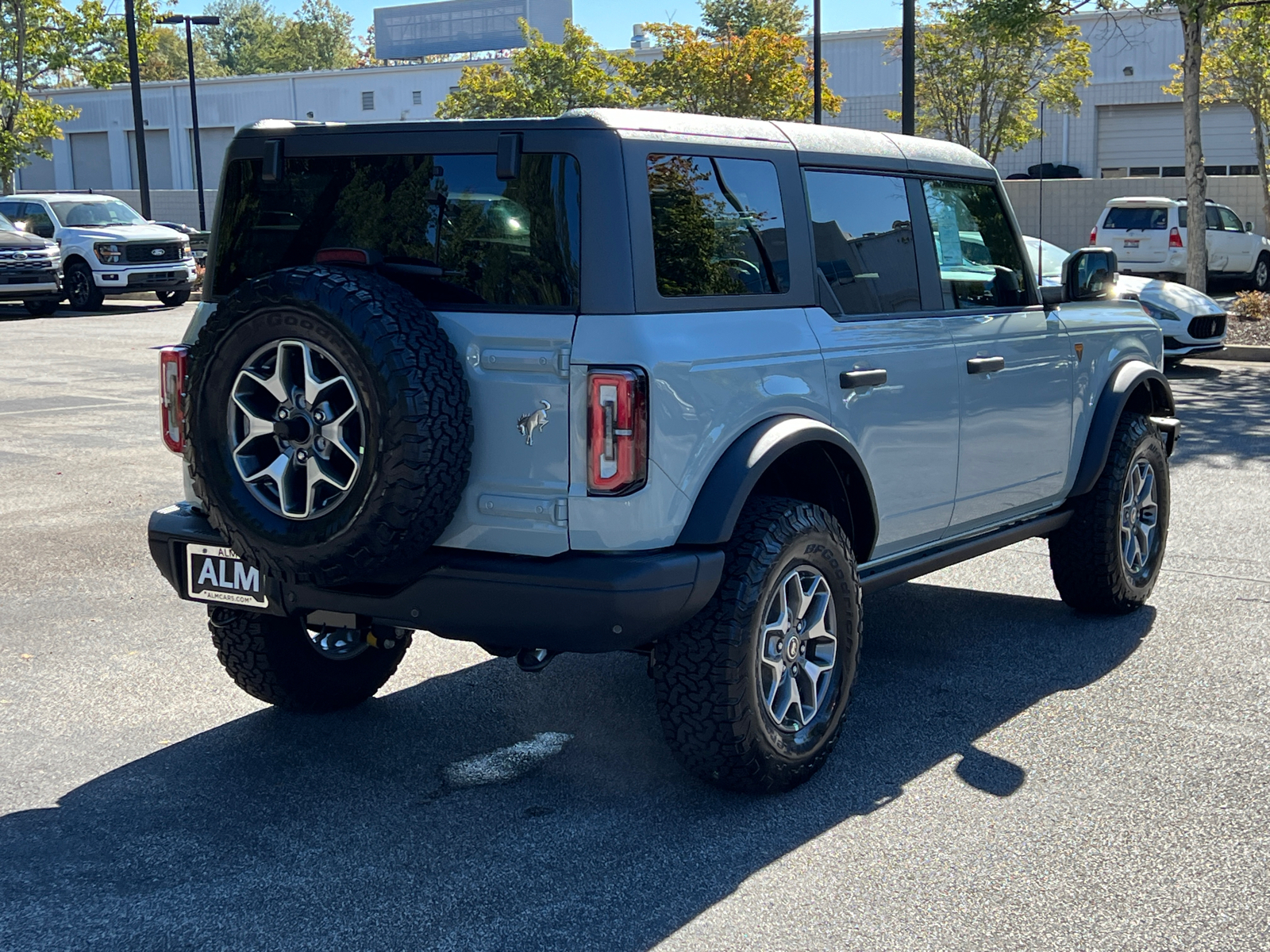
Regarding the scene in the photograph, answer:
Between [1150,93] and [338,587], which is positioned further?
[1150,93]

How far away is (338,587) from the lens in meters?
4.12

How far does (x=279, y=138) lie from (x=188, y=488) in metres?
1.14

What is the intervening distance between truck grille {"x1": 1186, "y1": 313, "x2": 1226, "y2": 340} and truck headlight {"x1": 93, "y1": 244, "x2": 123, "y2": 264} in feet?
59.7

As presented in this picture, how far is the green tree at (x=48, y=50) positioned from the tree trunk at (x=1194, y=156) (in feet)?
89.4

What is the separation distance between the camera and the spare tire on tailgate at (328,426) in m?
3.73

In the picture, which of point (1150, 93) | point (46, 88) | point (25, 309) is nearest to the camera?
point (25, 309)

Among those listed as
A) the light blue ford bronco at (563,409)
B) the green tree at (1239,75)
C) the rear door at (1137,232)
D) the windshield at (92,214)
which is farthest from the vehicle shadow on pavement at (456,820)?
the windshield at (92,214)

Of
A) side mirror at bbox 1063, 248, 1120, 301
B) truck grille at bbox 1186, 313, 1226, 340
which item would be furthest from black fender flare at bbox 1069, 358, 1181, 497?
truck grille at bbox 1186, 313, 1226, 340

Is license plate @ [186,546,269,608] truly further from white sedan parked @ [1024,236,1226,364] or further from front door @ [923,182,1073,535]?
white sedan parked @ [1024,236,1226,364]

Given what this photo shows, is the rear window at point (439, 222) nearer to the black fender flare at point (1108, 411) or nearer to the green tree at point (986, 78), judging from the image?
the black fender flare at point (1108, 411)

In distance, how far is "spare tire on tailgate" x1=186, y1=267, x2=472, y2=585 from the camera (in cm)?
373

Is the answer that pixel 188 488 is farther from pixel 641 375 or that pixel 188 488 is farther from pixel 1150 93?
pixel 1150 93

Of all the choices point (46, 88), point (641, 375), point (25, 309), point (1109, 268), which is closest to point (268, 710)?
point (641, 375)

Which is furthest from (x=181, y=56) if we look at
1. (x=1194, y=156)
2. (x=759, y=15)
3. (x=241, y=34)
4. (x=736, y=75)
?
(x=1194, y=156)
